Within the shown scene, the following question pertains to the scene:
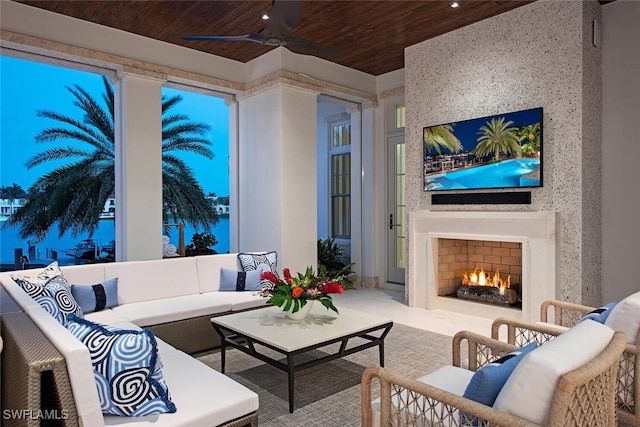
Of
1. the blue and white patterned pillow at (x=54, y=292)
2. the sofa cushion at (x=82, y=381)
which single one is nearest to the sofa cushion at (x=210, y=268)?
the blue and white patterned pillow at (x=54, y=292)

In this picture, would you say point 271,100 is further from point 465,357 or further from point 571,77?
point 465,357

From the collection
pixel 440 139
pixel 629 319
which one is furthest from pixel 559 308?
pixel 440 139

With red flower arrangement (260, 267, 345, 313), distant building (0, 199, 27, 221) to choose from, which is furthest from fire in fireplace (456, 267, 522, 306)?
distant building (0, 199, 27, 221)

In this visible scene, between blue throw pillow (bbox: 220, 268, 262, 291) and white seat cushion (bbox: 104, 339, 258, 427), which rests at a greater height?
blue throw pillow (bbox: 220, 268, 262, 291)

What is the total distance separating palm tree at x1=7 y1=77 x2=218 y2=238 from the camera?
669cm

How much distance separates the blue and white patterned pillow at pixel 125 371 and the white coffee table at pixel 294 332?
0.97 meters

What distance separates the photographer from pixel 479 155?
15.8ft

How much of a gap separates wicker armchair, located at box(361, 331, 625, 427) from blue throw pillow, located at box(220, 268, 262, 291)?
2643 mm

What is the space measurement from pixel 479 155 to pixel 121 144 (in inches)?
161

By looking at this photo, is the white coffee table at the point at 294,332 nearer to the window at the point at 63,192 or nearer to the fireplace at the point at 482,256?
the fireplace at the point at 482,256

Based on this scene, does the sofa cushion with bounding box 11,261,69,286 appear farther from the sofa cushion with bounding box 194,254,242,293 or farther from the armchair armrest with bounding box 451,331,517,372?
the armchair armrest with bounding box 451,331,517,372

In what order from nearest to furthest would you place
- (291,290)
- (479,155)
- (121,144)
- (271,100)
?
(291,290)
(479,155)
(121,144)
(271,100)

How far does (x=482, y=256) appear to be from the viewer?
544 cm

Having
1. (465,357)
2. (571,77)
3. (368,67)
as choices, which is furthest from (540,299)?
(368,67)
